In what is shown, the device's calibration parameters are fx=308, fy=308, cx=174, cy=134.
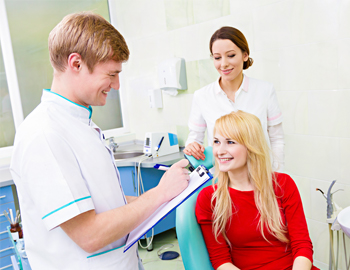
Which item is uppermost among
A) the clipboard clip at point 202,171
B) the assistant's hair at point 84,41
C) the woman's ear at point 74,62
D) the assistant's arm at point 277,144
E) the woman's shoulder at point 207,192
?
the assistant's hair at point 84,41

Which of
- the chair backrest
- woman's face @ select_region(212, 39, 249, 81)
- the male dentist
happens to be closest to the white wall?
woman's face @ select_region(212, 39, 249, 81)

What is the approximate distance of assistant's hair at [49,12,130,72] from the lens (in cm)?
79

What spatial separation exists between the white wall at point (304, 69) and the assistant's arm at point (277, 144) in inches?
14.3

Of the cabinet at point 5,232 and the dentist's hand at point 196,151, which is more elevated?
the dentist's hand at point 196,151

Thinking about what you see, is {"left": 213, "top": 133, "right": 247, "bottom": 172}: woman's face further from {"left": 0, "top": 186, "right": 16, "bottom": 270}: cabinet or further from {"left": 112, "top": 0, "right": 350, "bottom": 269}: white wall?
{"left": 0, "top": 186, "right": 16, "bottom": 270}: cabinet

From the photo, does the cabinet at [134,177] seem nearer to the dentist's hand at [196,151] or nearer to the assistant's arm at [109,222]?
the dentist's hand at [196,151]

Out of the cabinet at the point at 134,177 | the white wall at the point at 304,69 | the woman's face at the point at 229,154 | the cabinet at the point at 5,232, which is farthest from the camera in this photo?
the cabinet at the point at 134,177

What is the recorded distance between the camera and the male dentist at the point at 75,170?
742mm

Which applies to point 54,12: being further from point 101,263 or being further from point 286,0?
point 101,263

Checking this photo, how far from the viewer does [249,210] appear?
133cm

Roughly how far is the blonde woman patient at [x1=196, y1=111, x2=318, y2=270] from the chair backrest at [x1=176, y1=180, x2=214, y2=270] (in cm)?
3

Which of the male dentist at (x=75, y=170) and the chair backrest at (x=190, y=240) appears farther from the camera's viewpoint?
the chair backrest at (x=190, y=240)

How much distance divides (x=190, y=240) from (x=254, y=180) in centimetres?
39

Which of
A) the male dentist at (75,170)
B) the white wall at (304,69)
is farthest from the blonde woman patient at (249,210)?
the white wall at (304,69)
